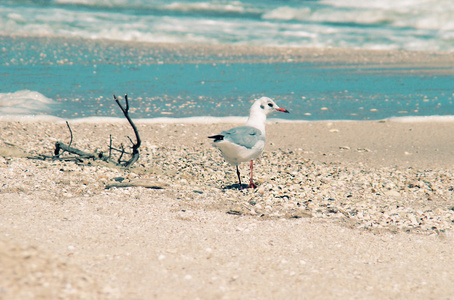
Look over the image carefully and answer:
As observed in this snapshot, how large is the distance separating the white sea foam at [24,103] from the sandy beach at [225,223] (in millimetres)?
1042

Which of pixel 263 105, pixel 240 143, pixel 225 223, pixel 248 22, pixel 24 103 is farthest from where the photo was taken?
pixel 248 22

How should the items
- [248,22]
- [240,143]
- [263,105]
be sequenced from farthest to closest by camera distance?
[248,22]
[263,105]
[240,143]

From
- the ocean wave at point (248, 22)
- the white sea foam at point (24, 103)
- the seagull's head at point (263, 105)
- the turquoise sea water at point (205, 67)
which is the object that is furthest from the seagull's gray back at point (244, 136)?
the ocean wave at point (248, 22)

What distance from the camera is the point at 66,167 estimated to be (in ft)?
14.4

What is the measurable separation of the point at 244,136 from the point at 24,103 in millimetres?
4114

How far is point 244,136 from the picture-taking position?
404 cm

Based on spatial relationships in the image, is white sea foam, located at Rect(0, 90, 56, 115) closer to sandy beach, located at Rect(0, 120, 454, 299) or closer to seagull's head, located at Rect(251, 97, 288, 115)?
sandy beach, located at Rect(0, 120, 454, 299)

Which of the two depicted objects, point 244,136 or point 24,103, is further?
point 24,103

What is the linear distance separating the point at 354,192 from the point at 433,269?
4.50 ft

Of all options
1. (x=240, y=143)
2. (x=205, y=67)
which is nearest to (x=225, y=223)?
(x=240, y=143)

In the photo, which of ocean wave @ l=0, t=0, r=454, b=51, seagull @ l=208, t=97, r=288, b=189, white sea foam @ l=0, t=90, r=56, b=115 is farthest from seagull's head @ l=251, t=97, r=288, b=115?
ocean wave @ l=0, t=0, r=454, b=51

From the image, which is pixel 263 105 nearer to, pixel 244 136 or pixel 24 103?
pixel 244 136

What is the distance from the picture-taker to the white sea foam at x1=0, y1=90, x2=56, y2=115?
671 centimetres

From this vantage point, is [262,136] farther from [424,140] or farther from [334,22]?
Result: [334,22]
